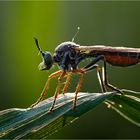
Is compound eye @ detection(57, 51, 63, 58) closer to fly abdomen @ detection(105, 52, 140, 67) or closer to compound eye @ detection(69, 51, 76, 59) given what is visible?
compound eye @ detection(69, 51, 76, 59)

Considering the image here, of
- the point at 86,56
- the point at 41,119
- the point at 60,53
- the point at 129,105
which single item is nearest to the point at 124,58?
the point at 86,56

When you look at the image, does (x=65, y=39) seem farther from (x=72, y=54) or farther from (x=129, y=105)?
(x=129, y=105)

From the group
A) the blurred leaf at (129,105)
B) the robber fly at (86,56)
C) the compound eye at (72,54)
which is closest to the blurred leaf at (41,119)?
the blurred leaf at (129,105)

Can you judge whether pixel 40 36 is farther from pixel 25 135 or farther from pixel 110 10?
pixel 25 135

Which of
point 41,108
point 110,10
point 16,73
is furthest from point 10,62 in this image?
point 41,108

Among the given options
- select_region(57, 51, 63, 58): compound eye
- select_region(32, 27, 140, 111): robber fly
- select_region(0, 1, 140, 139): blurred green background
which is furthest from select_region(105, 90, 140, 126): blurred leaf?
select_region(0, 1, 140, 139): blurred green background

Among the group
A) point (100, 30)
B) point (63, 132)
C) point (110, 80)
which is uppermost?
point (100, 30)

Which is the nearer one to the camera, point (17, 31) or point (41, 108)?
point (41, 108)
